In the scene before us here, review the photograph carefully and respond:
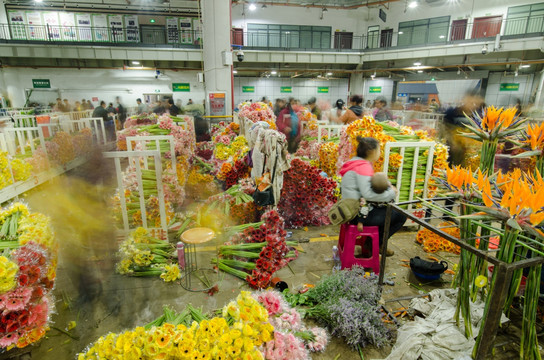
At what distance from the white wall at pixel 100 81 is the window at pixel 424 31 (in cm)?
1369

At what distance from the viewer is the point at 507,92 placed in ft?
51.1

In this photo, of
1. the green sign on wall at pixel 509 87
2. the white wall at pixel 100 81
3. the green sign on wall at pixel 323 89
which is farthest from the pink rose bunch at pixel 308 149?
the green sign on wall at pixel 323 89

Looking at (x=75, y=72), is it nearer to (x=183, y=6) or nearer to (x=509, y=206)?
(x=183, y=6)

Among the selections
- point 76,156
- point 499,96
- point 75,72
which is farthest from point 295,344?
point 499,96

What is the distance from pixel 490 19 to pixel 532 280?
65.1 ft

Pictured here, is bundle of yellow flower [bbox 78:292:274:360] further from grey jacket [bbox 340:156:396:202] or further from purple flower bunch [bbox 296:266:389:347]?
grey jacket [bbox 340:156:396:202]

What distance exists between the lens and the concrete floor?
2605mm

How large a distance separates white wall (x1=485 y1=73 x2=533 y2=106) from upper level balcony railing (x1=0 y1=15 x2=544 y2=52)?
6.87 feet

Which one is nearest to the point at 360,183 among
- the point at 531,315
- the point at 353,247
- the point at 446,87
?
the point at 353,247

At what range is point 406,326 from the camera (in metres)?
2.41

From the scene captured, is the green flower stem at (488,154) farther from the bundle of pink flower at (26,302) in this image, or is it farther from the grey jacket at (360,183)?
the bundle of pink flower at (26,302)

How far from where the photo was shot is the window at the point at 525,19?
47.2 feet

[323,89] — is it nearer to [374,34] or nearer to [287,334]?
[374,34]

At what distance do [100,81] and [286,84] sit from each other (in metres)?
11.5
